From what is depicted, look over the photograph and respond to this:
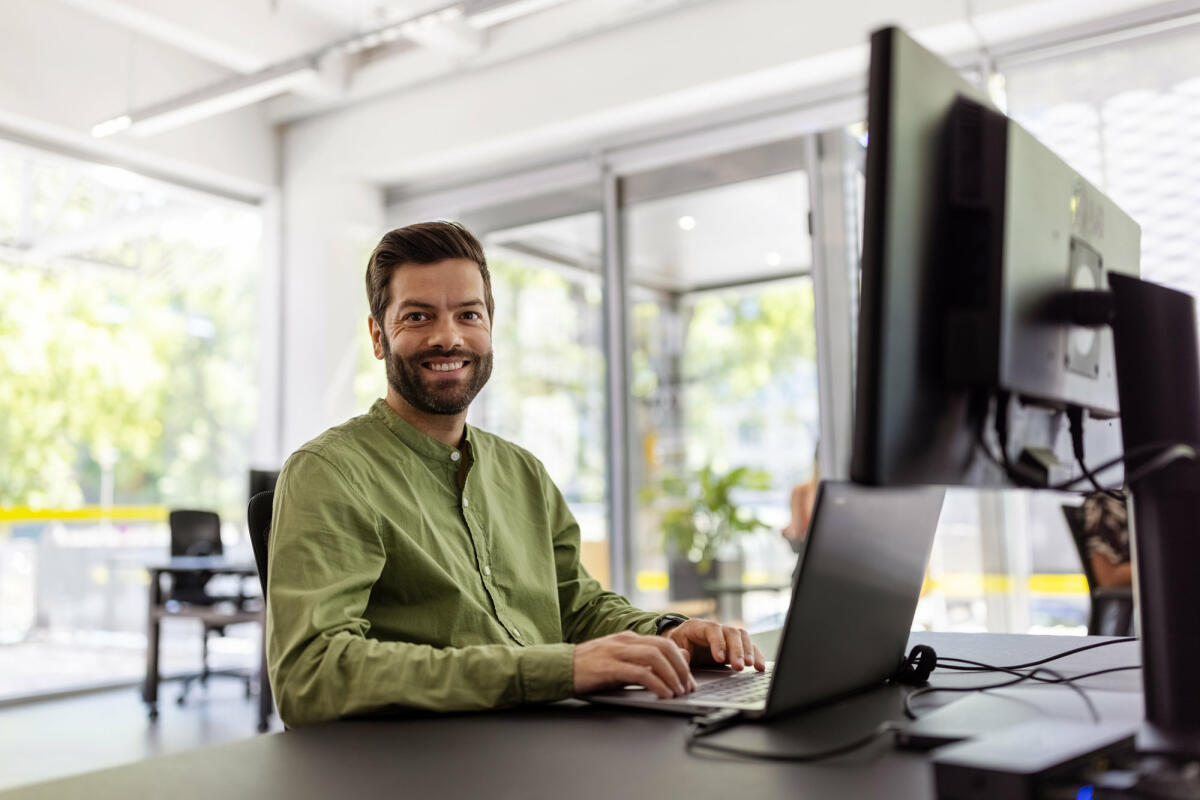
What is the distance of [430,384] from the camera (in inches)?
60.6

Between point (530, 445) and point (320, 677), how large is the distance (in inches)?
191

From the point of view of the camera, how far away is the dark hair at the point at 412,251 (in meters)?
1.56

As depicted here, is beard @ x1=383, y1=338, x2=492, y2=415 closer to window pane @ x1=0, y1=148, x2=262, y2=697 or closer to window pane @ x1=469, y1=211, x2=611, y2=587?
window pane @ x1=469, y1=211, x2=611, y2=587

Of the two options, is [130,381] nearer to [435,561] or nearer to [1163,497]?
[435,561]

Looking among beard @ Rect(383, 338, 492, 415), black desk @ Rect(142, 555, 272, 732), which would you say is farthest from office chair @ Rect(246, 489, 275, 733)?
black desk @ Rect(142, 555, 272, 732)

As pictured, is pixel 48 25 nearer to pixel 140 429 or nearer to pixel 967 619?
pixel 140 429

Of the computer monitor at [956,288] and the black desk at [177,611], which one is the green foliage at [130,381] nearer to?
the black desk at [177,611]

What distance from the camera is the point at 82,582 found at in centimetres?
598

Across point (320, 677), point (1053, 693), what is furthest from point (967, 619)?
point (320, 677)

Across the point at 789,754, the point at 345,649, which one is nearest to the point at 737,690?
the point at 789,754

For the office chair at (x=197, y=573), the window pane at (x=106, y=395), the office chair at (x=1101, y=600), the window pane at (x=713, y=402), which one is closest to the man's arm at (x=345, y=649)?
the office chair at (x=1101, y=600)

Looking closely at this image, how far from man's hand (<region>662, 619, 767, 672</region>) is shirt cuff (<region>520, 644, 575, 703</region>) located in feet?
0.75

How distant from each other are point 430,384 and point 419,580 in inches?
12.7

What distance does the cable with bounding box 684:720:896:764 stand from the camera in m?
0.84
